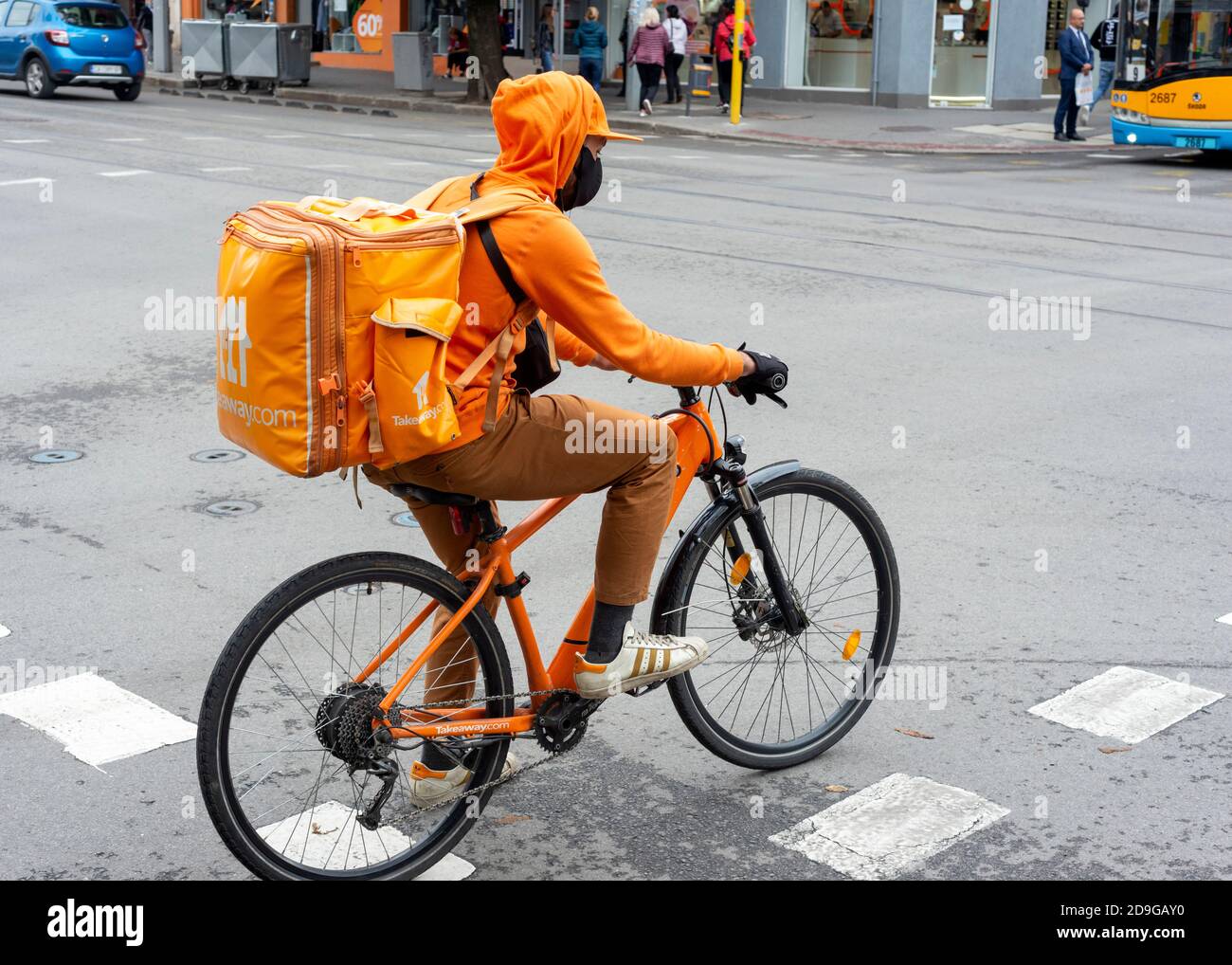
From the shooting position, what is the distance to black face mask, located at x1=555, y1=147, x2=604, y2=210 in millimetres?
3678

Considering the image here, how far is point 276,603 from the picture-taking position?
323 centimetres

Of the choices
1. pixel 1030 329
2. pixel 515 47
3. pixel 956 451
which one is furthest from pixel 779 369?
pixel 515 47

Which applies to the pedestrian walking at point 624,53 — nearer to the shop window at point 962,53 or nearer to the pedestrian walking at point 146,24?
the shop window at point 962,53

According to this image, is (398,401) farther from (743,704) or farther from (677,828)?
(743,704)

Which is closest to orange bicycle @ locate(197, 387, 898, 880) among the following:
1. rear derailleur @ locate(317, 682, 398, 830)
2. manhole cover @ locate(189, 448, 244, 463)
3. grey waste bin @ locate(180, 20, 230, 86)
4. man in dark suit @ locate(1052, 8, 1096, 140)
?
rear derailleur @ locate(317, 682, 398, 830)

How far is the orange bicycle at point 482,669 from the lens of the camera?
3.38 m

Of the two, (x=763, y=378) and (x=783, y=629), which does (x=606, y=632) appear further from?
(x=763, y=378)

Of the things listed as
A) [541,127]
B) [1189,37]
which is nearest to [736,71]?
[1189,37]

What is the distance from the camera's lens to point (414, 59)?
32.0m

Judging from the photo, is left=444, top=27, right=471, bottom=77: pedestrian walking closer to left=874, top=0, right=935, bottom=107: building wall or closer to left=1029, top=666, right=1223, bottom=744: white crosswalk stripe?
left=874, top=0, right=935, bottom=107: building wall

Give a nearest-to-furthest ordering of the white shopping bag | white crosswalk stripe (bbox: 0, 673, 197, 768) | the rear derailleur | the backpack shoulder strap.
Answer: the backpack shoulder strap → the rear derailleur → white crosswalk stripe (bbox: 0, 673, 197, 768) → the white shopping bag
